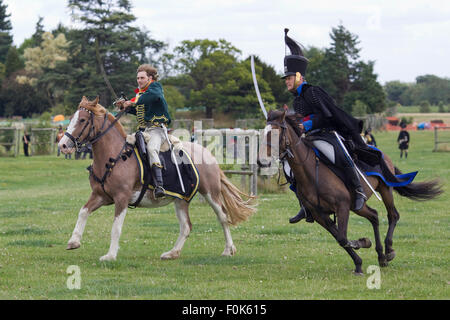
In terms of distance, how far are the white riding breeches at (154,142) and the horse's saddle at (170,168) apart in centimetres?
9

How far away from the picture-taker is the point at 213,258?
35.6 ft

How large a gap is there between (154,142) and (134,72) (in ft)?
171

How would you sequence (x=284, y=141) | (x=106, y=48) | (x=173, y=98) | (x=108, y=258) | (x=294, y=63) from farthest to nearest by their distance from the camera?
(x=173, y=98), (x=106, y=48), (x=108, y=258), (x=294, y=63), (x=284, y=141)

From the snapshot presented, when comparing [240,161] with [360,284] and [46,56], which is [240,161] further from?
[46,56]

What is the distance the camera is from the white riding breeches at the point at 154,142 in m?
10.8

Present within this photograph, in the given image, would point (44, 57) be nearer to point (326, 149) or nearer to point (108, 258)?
point (108, 258)

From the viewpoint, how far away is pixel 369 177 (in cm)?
1032

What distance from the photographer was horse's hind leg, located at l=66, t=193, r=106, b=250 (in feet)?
32.9

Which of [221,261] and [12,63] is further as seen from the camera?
[12,63]

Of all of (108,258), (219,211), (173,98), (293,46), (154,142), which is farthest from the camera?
(173,98)

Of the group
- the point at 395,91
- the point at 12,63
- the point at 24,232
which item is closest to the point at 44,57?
the point at 12,63

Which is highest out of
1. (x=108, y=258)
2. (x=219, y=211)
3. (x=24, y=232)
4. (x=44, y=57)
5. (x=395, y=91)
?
(x=44, y=57)

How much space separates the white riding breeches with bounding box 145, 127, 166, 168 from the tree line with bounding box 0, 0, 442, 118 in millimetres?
46879

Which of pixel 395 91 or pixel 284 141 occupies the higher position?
pixel 395 91
